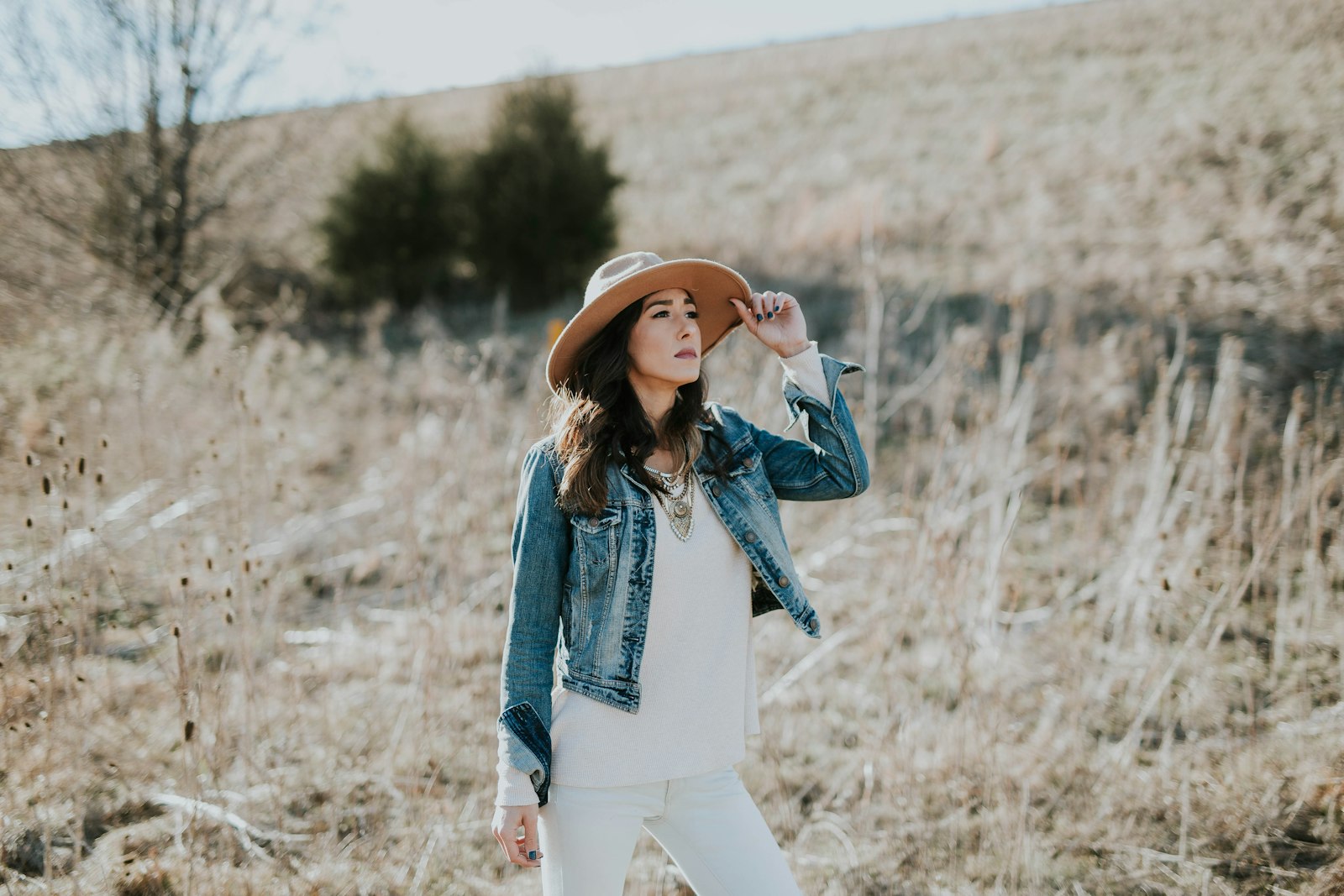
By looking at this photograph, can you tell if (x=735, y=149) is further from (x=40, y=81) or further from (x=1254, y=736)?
(x=1254, y=736)

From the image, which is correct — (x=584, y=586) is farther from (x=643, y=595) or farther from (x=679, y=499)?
(x=679, y=499)

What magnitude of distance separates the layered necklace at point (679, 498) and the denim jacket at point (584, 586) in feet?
0.11

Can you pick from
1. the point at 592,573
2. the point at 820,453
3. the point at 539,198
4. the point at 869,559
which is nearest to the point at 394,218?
the point at 539,198

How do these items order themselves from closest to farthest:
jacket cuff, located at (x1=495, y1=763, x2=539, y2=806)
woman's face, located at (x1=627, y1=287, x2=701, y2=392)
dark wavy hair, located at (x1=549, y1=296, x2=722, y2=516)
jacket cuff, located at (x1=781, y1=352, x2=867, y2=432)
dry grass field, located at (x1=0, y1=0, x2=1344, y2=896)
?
1. jacket cuff, located at (x1=495, y1=763, x2=539, y2=806)
2. dark wavy hair, located at (x1=549, y1=296, x2=722, y2=516)
3. woman's face, located at (x1=627, y1=287, x2=701, y2=392)
4. jacket cuff, located at (x1=781, y1=352, x2=867, y2=432)
5. dry grass field, located at (x1=0, y1=0, x2=1344, y2=896)

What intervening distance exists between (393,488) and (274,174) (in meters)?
6.24

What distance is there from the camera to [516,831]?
5.13 feet

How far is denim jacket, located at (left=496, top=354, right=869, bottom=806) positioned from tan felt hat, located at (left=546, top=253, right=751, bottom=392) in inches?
8.1

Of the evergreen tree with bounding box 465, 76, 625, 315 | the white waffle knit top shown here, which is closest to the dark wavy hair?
the white waffle knit top

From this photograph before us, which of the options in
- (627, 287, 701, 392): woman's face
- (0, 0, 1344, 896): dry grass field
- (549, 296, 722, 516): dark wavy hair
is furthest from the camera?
(0, 0, 1344, 896): dry grass field

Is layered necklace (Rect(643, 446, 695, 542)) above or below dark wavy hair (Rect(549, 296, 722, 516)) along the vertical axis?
below

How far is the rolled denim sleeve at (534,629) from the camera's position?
5.16 ft

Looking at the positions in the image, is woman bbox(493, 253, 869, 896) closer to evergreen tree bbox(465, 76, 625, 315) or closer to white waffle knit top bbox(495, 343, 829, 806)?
white waffle knit top bbox(495, 343, 829, 806)

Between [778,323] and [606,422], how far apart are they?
0.46 m

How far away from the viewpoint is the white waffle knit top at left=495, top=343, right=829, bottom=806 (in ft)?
5.26
